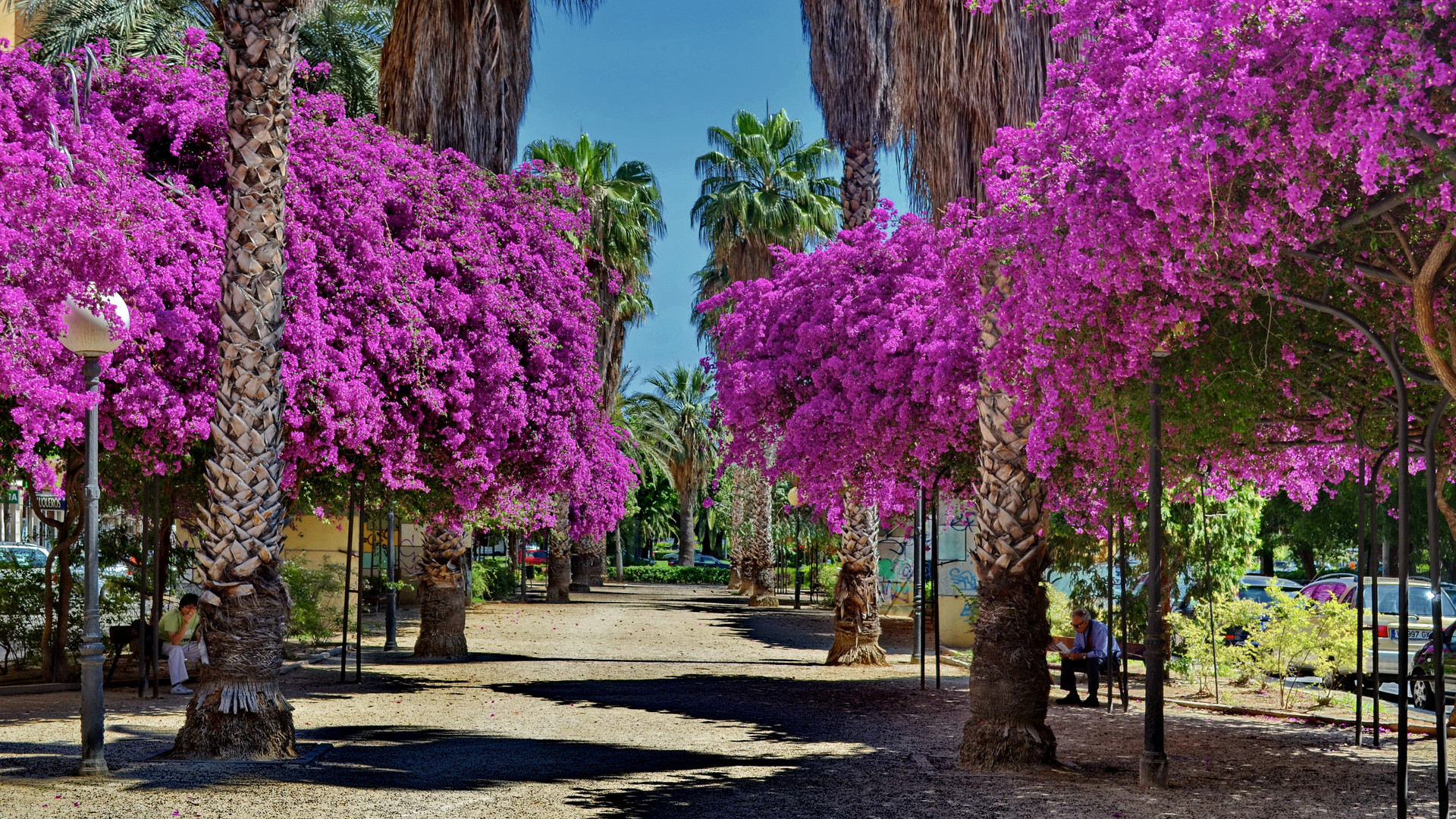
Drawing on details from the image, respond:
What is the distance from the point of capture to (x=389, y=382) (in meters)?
14.4

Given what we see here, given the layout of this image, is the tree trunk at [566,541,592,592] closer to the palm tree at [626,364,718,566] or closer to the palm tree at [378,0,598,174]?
the palm tree at [626,364,718,566]

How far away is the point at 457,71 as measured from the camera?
1881 cm

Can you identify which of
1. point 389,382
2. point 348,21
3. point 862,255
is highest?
point 348,21

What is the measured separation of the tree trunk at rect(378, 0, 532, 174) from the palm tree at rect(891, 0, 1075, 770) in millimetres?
7771

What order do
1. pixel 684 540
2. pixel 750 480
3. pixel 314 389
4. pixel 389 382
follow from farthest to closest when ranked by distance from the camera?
pixel 684 540 → pixel 750 480 → pixel 389 382 → pixel 314 389

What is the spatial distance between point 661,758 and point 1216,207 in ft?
22.3

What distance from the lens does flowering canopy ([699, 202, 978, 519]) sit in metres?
15.1

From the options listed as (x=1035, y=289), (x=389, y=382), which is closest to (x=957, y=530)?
(x=389, y=382)

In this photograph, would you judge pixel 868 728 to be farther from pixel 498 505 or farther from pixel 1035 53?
pixel 498 505

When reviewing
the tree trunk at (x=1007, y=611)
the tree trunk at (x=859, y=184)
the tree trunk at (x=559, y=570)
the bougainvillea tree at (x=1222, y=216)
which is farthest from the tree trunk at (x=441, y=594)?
the tree trunk at (x=559, y=570)

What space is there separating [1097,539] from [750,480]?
1026 inches

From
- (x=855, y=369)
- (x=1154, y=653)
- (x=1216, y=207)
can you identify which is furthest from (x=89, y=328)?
(x=855, y=369)

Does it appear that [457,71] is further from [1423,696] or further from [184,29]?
[1423,696]

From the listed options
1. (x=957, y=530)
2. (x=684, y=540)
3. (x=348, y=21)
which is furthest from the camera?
(x=684, y=540)
